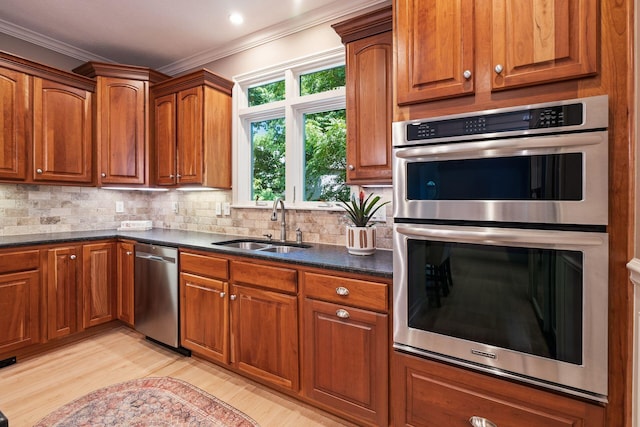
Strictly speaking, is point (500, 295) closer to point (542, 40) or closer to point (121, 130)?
point (542, 40)

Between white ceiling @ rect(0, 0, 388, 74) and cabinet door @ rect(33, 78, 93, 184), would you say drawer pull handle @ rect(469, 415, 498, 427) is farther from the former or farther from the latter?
cabinet door @ rect(33, 78, 93, 184)

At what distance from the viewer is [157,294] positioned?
2764 mm

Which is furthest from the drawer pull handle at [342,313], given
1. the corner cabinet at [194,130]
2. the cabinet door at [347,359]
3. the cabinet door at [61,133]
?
the cabinet door at [61,133]

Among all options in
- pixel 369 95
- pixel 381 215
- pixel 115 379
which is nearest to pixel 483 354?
pixel 381 215

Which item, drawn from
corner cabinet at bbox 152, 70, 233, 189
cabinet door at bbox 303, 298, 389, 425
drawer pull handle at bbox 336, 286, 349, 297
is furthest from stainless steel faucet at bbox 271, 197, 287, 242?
drawer pull handle at bbox 336, 286, 349, 297

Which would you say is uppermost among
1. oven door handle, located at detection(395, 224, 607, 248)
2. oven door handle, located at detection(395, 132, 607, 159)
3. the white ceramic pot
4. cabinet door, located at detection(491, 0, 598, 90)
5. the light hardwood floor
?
cabinet door, located at detection(491, 0, 598, 90)

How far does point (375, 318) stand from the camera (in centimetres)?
168

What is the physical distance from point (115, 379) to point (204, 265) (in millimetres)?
1039

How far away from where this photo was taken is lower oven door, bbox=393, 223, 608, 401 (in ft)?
3.86

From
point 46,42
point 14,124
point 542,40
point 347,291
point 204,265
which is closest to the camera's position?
point 542,40

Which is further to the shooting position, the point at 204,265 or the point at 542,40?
the point at 204,265

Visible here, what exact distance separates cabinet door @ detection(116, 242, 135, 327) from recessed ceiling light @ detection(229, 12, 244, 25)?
2.26m

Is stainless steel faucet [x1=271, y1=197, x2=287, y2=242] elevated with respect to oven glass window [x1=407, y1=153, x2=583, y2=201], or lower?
lower

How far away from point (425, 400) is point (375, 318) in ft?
1.42
